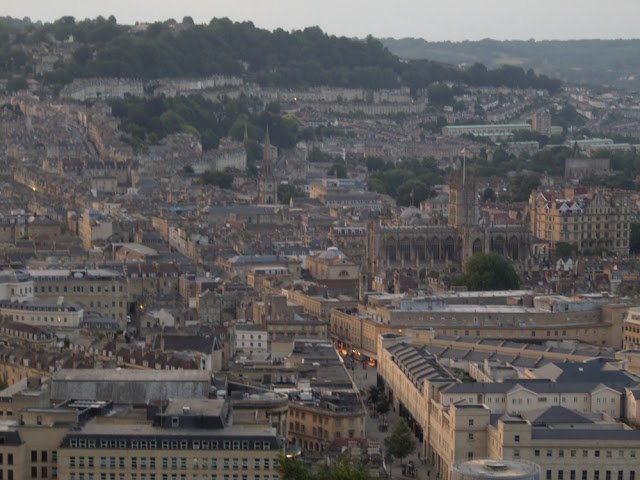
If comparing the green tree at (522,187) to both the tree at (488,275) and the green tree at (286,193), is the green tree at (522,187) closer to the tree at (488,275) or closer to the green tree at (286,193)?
the green tree at (286,193)

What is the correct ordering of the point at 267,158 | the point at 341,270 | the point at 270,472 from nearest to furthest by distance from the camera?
the point at 270,472 < the point at 341,270 < the point at 267,158

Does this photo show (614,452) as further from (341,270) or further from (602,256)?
(602,256)

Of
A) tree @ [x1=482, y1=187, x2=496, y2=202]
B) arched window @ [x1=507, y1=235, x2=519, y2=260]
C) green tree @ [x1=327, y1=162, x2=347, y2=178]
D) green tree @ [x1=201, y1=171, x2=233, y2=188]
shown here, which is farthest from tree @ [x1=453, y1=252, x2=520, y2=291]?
green tree @ [x1=327, y1=162, x2=347, y2=178]

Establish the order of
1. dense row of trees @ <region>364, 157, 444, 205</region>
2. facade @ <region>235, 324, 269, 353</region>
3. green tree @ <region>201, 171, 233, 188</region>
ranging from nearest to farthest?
facade @ <region>235, 324, 269, 353</region>, green tree @ <region>201, 171, 233, 188</region>, dense row of trees @ <region>364, 157, 444, 205</region>

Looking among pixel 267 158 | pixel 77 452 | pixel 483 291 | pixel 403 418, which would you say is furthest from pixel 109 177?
pixel 77 452

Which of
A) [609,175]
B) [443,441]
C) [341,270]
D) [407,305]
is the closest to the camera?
[443,441]

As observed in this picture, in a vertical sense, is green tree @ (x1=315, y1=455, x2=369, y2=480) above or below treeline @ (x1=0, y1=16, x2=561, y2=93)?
below

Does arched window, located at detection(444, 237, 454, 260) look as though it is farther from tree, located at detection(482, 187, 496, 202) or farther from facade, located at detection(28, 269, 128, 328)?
tree, located at detection(482, 187, 496, 202)
